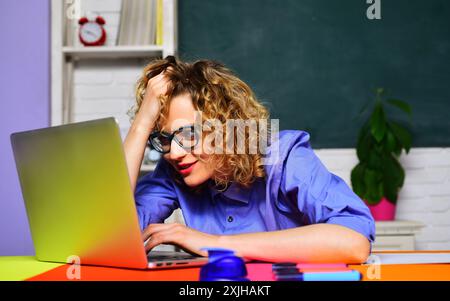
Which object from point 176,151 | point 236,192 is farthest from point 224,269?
point 236,192

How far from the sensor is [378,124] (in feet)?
9.57

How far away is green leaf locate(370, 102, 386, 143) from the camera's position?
2896 millimetres

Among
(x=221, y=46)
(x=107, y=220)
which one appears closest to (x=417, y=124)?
(x=221, y=46)

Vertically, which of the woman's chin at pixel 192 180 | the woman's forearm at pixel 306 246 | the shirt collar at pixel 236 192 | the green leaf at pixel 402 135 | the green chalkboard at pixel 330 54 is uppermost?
the green chalkboard at pixel 330 54

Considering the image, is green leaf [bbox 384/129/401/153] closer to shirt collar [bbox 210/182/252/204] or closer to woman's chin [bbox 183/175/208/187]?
shirt collar [bbox 210/182/252/204]

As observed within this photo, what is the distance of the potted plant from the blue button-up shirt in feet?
5.03

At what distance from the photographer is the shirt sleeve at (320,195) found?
1196mm

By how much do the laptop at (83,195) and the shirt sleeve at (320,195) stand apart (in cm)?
30

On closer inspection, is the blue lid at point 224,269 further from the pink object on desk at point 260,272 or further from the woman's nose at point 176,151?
the woman's nose at point 176,151

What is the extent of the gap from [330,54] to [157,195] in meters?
1.91

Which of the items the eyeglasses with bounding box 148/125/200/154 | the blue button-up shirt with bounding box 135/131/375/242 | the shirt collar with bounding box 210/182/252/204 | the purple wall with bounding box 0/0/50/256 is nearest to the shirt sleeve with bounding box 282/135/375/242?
the blue button-up shirt with bounding box 135/131/375/242

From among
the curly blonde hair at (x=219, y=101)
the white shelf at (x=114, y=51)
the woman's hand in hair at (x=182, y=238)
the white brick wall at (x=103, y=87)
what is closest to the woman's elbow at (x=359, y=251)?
the woman's hand in hair at (x=182, y=238)

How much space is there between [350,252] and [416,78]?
235cm

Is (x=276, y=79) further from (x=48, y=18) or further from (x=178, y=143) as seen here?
(x=178, y=143)
